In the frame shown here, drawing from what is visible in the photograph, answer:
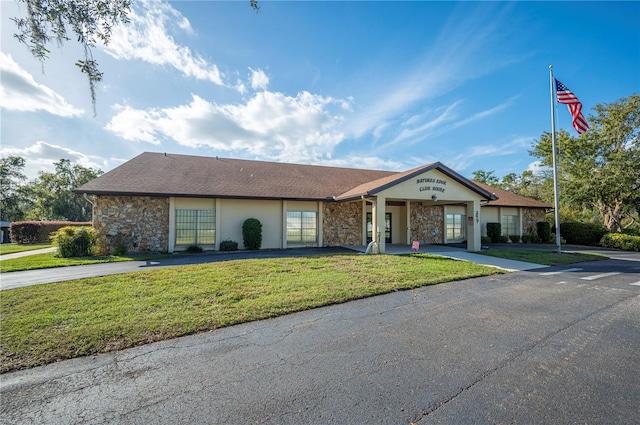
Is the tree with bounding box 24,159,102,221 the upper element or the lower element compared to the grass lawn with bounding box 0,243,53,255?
upper

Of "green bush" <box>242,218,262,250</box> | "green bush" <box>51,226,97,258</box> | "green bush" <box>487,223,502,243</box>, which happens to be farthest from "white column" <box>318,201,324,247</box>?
"green bush" <box>487,223,502,243</box>

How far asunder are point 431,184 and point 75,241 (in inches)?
622

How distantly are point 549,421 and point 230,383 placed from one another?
300 cm

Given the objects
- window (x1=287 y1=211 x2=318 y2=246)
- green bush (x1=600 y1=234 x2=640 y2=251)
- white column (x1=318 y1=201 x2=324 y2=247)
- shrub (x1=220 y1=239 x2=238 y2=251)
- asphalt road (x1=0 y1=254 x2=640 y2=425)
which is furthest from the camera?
green bush (x1=600 y1=234 x2=640 y2=251)

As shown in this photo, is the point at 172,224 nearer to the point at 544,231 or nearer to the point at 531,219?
the point at 531,219

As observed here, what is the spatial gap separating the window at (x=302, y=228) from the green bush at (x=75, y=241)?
28.5 feet

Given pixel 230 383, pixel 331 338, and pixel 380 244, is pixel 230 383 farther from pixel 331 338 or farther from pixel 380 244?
pixel 380 244

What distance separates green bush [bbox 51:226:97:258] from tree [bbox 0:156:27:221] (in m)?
33.9

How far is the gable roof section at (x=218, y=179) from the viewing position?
13383 mm

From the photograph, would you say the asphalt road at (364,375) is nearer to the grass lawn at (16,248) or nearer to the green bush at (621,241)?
the grass lawn at (16,248)

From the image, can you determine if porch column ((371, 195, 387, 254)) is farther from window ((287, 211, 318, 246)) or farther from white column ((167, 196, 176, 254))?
white column ((167, 196, 176, 254))

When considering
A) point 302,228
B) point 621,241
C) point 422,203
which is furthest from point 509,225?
point 302,228

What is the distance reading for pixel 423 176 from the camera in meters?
13.9

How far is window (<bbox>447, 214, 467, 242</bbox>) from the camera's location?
1920 cm
